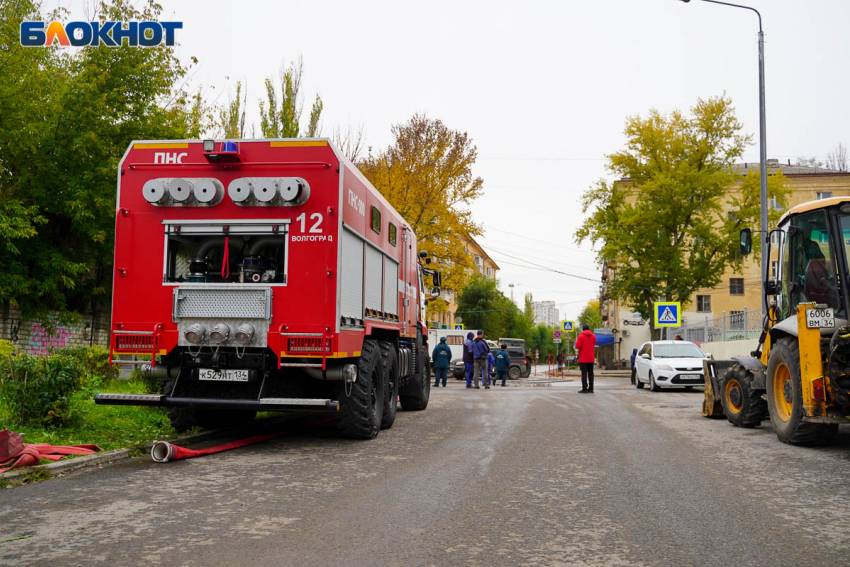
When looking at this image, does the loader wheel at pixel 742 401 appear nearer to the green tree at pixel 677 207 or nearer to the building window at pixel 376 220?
the building window at pixel 376 220

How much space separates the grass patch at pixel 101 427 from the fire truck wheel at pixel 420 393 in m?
4.80

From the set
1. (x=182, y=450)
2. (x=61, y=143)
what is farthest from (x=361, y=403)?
(x=61, y=143)

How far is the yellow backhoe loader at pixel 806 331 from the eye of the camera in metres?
8.36

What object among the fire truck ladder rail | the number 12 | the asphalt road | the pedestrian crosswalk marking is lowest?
the asphalt road

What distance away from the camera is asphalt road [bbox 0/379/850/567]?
14.5 ft

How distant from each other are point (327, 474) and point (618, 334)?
169 ft

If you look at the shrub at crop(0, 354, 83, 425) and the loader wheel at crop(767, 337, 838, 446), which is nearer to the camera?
the shrub at crop(0, 354, 83, 425)

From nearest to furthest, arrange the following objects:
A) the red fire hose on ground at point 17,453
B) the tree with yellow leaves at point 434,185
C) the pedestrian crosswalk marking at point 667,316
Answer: the red fire hose on ground at point 17,453 < the pedestrian crosswalk marking at point 667,316 < the tree with yellow leaves at point 434,185

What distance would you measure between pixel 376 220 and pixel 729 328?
54.0 ft

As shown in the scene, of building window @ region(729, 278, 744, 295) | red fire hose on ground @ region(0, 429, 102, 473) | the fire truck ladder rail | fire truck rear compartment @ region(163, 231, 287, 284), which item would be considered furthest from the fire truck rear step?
building window @ region(729, 278, 744, 295)

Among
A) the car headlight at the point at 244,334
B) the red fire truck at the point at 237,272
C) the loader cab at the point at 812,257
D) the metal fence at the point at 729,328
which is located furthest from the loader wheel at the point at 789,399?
the car headlight at the point at 244,334

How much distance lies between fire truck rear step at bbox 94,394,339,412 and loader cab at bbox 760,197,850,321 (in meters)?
6.02

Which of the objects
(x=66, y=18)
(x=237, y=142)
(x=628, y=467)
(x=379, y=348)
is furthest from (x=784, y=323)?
(x=66, y=18)

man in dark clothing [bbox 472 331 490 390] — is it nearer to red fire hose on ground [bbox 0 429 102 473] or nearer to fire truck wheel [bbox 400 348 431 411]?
fire truck wheel [bbox 400 348 431 411]
